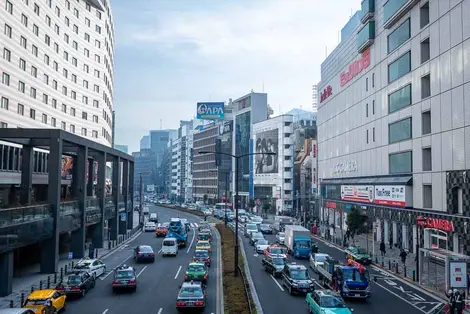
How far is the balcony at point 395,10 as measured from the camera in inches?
1873

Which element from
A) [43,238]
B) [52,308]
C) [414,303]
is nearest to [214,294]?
[52,308]

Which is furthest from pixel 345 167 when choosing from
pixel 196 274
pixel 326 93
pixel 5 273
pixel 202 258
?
pixel 5 273

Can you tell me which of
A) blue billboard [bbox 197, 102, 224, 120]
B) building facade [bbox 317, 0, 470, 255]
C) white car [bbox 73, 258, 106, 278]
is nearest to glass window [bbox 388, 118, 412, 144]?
building facade [bbox 317, 0, 470, 255]

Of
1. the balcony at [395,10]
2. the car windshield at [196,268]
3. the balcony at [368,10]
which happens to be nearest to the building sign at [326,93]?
the balcony at [368,10]

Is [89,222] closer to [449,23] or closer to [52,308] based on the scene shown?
[52,308]

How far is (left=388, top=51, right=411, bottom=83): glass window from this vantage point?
161 feet

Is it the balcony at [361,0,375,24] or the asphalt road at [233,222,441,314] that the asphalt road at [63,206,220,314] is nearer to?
the asphalt road at [233,222,441,314]

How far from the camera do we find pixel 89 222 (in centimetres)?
4844

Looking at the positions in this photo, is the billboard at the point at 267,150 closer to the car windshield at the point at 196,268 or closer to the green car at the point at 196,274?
the car windshield at the point at 196,268

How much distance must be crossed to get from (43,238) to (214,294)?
48.9 ft

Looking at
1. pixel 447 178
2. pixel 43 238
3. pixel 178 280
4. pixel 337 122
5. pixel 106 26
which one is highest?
pixel 106 26

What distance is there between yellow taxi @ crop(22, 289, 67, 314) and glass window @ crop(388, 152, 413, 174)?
37250 millimetres

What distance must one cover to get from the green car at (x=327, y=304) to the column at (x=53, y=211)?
2230 centimetres

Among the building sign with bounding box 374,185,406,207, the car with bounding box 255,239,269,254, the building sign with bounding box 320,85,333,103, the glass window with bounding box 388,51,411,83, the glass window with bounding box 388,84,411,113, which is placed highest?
the building sign with bounding box 320,85,333,103
